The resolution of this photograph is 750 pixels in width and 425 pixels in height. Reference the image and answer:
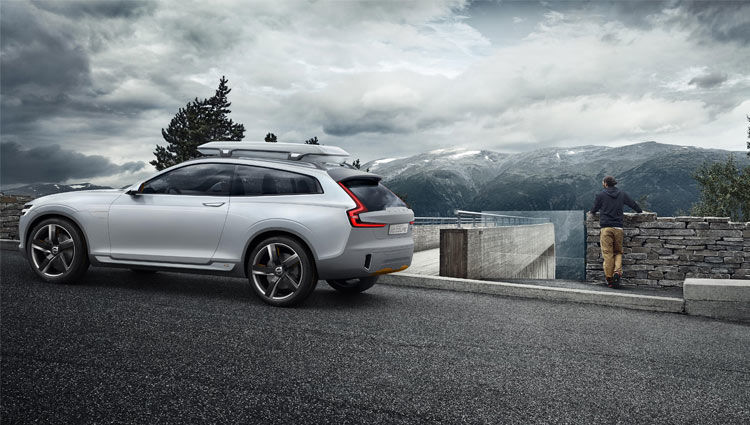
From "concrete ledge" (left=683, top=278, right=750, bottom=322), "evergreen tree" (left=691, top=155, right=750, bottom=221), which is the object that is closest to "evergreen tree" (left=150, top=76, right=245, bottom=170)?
"concrete ledge" (left=683, top=278, right=750, bottom=322)

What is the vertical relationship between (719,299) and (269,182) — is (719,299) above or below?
below

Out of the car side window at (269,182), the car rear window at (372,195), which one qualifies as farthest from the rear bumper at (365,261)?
the car side window at (269,182)

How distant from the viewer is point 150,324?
4961 millimetres

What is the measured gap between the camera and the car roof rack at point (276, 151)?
6570 millimetres

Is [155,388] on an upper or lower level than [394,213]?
lower

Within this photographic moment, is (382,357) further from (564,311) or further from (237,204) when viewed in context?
(564,311)

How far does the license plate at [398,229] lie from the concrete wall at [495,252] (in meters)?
3.51

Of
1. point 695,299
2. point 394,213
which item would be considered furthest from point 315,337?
point 695,299

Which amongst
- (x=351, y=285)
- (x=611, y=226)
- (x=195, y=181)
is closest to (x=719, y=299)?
(x=611, y=226)

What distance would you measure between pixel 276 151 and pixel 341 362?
331cm

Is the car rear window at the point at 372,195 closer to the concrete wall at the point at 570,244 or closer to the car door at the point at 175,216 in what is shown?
the car door at the point at 175,216

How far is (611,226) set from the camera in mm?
11086

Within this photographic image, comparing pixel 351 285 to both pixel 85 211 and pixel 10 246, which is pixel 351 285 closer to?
pixel 85 211

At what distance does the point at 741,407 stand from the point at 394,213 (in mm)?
3762
